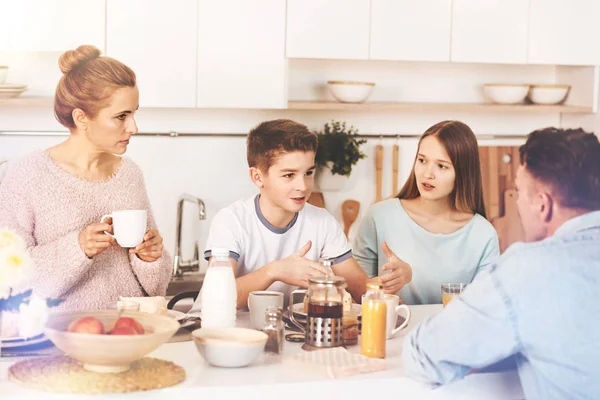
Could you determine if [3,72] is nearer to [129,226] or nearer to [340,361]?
[129,226]

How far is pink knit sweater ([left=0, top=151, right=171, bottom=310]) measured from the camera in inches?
86.8

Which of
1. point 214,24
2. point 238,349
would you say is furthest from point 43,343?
point 214,24

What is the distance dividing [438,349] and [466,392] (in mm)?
168

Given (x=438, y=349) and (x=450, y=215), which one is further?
(x=450, y=215)

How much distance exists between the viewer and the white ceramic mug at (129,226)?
2062 mm

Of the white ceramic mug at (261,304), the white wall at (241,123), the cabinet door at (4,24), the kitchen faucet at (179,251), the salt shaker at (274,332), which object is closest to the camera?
the salt shaker at (274,332)

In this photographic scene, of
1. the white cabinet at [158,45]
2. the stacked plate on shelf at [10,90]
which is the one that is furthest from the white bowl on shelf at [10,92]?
the white cabinet at [158,45]

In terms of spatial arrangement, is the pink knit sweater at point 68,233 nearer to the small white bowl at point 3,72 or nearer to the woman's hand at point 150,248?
the woman's hand at point 150,248

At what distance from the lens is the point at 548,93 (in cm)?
389

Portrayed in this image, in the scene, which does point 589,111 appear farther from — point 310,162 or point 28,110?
point 28,110

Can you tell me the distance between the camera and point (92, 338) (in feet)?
5.10

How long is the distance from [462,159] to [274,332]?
1178mm

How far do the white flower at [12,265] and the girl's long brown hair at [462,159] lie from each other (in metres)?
1.52

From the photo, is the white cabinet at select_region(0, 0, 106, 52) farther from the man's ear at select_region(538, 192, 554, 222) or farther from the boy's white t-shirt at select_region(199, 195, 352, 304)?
the man's ear at select_region(538, 192, 554, 222)
